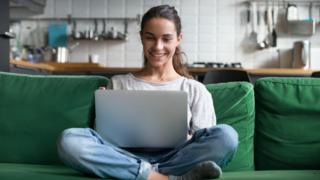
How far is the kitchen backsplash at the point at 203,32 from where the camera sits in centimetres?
544

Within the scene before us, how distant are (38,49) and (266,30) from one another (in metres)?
2.56

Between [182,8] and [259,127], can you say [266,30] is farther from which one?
[259,127]

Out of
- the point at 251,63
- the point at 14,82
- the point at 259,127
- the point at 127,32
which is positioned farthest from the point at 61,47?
the point at 259,127

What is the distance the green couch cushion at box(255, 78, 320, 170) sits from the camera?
2.04 m

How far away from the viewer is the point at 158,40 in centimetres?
203

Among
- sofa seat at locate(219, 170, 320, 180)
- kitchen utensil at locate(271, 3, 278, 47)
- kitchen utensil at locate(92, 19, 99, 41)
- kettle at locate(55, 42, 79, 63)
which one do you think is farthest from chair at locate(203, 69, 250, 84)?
kettle at locate(55, 42, 79, 63)

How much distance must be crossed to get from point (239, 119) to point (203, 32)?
349cm

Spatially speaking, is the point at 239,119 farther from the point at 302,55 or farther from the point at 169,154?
the point at 302,55

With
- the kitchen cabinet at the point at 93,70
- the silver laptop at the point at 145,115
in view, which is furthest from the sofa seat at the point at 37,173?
the kitchen cabinet at the point at 93,70

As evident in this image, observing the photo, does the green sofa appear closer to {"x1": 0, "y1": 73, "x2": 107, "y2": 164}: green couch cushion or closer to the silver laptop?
{"x1": 0, "y1": 73, "x2": 107, "y2": 164}: green couch cushion

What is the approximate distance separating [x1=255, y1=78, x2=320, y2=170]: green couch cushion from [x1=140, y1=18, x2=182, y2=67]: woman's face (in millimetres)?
435

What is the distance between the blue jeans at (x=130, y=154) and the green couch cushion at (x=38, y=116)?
32 cm

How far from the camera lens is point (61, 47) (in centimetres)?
546

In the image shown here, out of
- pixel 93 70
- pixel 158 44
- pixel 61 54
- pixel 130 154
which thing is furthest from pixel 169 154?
pixel 61 54
